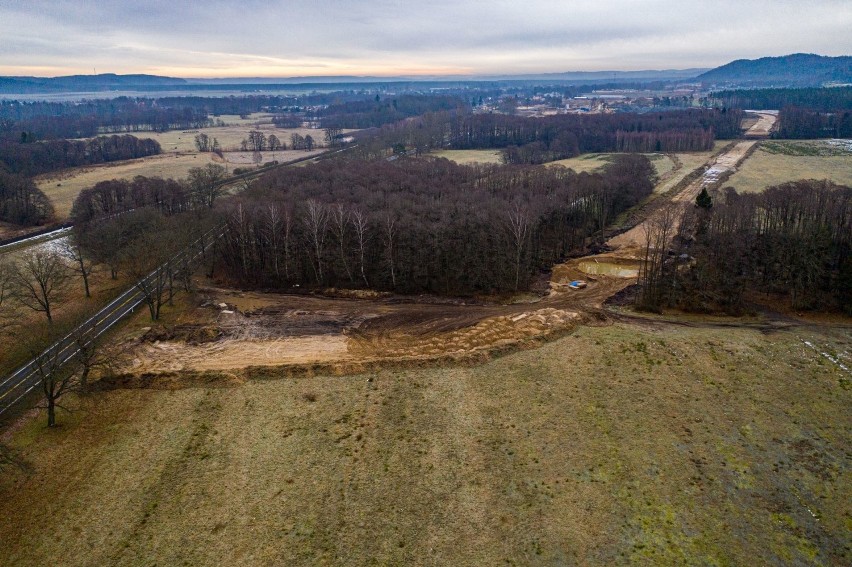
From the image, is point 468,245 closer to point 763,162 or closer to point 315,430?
point 315,430

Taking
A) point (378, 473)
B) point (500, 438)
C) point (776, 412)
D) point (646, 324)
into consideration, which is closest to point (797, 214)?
point (646, 324)

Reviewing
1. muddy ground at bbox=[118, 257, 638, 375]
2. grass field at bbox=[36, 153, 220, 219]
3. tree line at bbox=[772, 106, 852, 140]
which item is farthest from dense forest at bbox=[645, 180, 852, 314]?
tree line at bbox=[772, 106, 852, 140]

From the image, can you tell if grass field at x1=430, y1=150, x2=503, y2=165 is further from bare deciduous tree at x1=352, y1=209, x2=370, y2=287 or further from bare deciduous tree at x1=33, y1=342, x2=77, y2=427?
bare deciduous tree at x1=33, y1=342, x2=77, y2=427

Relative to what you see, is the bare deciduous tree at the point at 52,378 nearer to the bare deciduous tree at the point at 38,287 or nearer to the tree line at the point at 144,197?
the bare deciduous tree at the point at 38,287

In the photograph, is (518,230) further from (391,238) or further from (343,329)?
(343,329)

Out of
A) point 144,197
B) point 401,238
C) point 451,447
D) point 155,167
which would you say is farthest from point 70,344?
point 155,167
